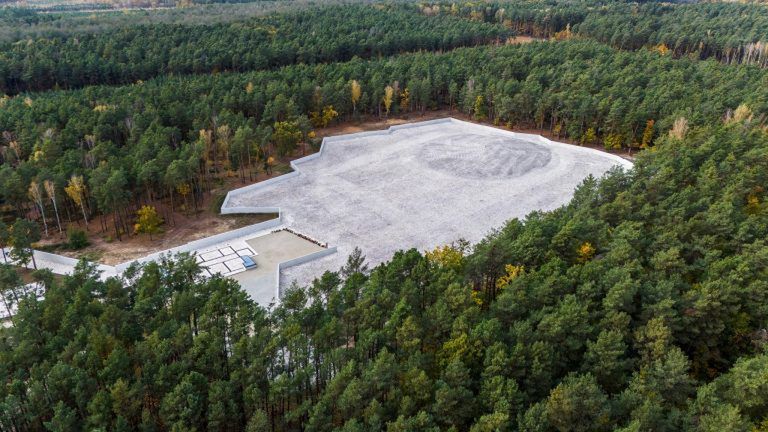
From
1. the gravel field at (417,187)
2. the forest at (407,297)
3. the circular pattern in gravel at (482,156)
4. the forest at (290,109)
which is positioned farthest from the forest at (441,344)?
the circular pattern in gravel at (482,156)

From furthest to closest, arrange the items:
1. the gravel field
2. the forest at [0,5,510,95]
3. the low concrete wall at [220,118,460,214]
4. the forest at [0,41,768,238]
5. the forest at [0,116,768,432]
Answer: the forest at [0,5,510,95] → the low concrete wall at [220,118,460,214] → the forest at [0,41,768,238] → the gravel field → the forest at [0,116,768,432]

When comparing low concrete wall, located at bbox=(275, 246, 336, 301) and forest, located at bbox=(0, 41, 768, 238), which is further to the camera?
forest, located at bbox=(0, 41, 768, 238)

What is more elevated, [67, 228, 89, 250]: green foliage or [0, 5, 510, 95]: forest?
[0, 5, 510, 95]: forest

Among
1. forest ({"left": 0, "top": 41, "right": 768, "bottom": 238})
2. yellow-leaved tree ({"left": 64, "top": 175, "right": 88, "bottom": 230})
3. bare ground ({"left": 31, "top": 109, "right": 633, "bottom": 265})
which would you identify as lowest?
bare ground ({"left": 31, "top": 109, "right": 633, "bottom": 265})

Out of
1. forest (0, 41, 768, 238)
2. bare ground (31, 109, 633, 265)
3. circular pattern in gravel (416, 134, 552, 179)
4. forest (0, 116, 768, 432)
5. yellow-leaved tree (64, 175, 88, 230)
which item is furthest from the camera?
circular pattern in gravel (416, 134, 552, 179)

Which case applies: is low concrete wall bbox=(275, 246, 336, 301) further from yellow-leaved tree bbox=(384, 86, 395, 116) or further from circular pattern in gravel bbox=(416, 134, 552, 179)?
yellow-leaved tree bbox=(384, 86, 395, 116)

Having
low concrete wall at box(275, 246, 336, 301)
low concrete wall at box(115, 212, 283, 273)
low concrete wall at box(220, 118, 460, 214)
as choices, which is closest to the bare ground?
low concrete wall at box(220, 118, 460, 214)

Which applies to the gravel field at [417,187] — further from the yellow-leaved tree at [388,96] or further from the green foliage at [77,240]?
the green foliage at [77,240]
